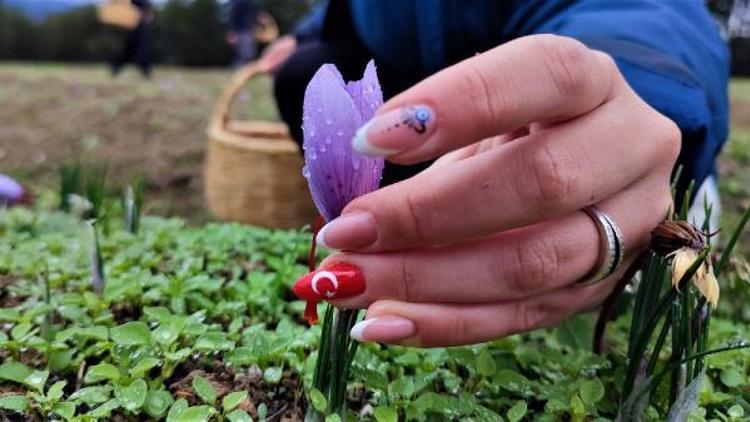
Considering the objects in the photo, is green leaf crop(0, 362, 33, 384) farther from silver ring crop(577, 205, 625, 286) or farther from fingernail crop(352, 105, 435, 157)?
silver ring crop(577, 205, 625, 286)

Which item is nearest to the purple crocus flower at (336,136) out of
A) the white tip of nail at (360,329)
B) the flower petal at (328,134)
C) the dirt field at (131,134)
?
the flower petal at (328,134)

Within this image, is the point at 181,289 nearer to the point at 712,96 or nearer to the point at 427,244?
the point at 427,244

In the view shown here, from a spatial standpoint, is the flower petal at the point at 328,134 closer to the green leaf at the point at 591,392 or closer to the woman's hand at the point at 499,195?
the woman's hand at the point at 499,195

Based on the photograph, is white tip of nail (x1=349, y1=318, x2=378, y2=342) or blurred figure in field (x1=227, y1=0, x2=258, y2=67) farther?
blurred figure in field (x1=227, y1=0, x2=258, y2=67)

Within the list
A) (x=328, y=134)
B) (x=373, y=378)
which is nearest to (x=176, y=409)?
(x=373, y=378)

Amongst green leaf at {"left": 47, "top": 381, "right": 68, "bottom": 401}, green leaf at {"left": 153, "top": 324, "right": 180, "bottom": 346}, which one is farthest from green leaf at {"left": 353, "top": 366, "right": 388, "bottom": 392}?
green leaf at {"left": 47, "top": 381, "right": 68, "bottom": 401}

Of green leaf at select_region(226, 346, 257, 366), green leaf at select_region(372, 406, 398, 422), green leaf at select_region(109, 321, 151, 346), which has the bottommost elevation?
green leaf at select_region(372, 406, 398, 422)

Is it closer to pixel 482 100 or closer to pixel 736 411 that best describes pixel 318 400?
pixel 482 100
